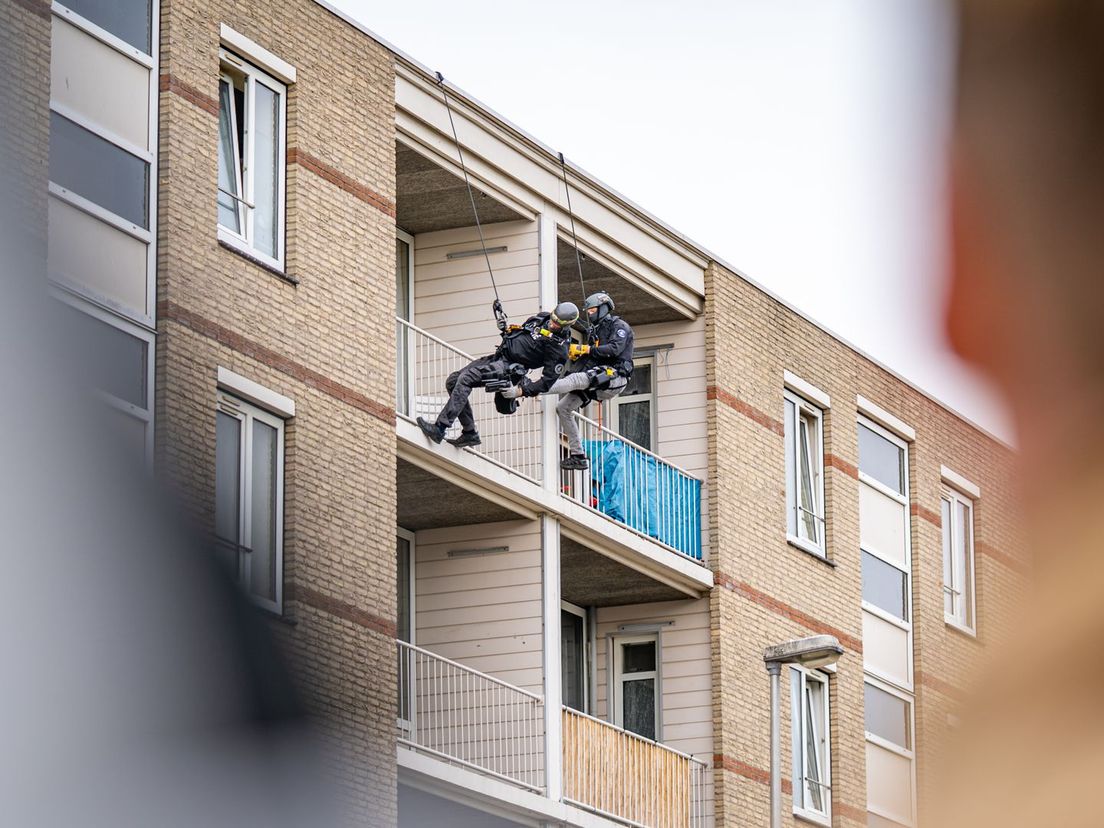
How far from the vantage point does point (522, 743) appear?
21297 mm

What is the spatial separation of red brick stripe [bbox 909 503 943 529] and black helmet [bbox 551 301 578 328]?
29.2ft

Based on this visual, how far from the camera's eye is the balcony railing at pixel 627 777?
2181 cm

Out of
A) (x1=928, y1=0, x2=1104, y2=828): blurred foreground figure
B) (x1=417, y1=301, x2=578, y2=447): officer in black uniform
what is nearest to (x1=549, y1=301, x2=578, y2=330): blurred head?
(x1=417, y1=301, x2=578, y2=447): officer in black uniform

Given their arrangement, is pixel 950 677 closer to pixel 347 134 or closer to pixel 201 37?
pixel 201 37

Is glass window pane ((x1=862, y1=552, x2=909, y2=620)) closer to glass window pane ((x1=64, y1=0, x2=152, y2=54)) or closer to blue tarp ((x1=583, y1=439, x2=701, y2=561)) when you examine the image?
blue tarp ((x1=583, y1=439, x2=701, y2=561))

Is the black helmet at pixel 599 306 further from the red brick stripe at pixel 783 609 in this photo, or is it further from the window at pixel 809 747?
the window at pixel 809 747

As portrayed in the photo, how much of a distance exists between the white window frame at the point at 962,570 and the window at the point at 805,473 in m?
1.56

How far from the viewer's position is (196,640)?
121cm

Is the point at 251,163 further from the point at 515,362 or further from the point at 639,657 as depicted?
the point at 639,657

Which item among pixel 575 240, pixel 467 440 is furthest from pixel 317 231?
pixel 575 240

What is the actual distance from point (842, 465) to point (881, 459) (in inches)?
46.8

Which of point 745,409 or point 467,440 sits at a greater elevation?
point 745,409

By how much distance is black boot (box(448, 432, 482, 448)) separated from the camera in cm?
2002

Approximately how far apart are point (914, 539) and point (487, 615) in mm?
8579
